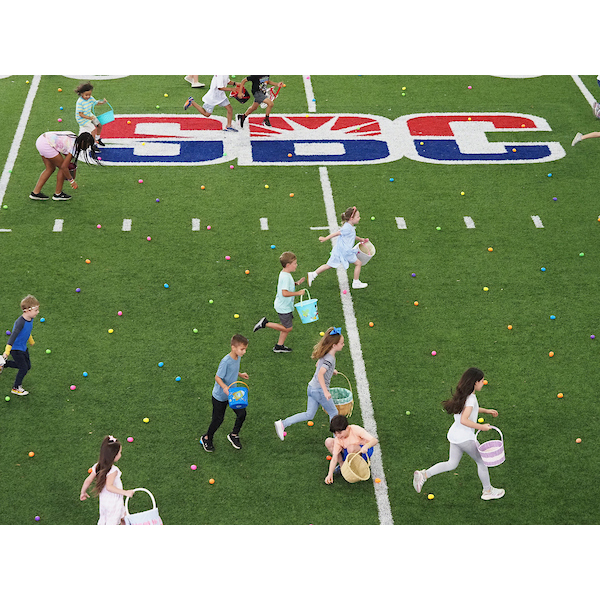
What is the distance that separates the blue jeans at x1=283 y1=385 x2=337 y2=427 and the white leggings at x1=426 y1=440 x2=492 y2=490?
57.9 inches

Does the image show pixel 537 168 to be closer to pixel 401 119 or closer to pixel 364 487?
pixel 401 119

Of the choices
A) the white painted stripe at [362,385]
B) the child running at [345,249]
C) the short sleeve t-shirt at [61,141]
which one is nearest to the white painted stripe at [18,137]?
the short sleeve t-shirt at [61,141]

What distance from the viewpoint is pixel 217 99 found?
58.5 ft

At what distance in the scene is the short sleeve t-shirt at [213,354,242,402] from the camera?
10.1 metres

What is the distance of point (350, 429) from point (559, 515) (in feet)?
8.93

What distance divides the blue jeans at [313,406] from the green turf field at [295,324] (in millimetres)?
373

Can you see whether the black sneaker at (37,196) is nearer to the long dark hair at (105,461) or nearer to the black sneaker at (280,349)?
the black sneaker at (280,349)

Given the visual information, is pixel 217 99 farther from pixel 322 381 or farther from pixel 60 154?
pixel 322 381

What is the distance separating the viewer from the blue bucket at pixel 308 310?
12.0 meters

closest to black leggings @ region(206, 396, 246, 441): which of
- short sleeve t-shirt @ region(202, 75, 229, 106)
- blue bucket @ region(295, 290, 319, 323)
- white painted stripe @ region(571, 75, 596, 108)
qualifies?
blue bucket @ region(295, 290, 319, 323)

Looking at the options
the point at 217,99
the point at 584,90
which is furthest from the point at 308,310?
the point at 584,90

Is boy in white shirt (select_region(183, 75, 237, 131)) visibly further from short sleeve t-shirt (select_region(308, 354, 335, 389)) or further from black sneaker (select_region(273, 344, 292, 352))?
short sleeve t-shirt (select_region(308, 354, 335, 389))

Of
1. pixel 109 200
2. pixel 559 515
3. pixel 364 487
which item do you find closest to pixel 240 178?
pixel 109 200

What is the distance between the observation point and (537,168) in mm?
16984
